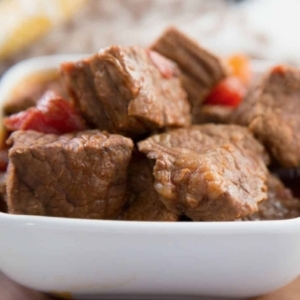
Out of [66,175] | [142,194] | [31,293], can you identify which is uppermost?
[66,175]

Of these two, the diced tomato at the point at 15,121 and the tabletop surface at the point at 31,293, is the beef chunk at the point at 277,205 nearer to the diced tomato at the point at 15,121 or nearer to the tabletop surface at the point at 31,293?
the tabletop surface at the point at 31,293

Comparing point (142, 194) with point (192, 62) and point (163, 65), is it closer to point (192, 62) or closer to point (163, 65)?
point (163, 65)

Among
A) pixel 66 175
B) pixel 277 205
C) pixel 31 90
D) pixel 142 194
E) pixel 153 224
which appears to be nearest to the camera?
pixel 153 224

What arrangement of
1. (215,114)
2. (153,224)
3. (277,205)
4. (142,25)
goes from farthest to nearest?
(142,25), (215,114), (277,205), (153,224)

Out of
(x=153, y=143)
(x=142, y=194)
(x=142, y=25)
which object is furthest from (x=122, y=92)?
(x=142, y=25)

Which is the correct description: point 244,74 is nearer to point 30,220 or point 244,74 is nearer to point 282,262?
point 282,262

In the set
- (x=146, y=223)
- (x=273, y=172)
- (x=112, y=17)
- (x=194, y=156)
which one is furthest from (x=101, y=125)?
(x=112, y=17)
